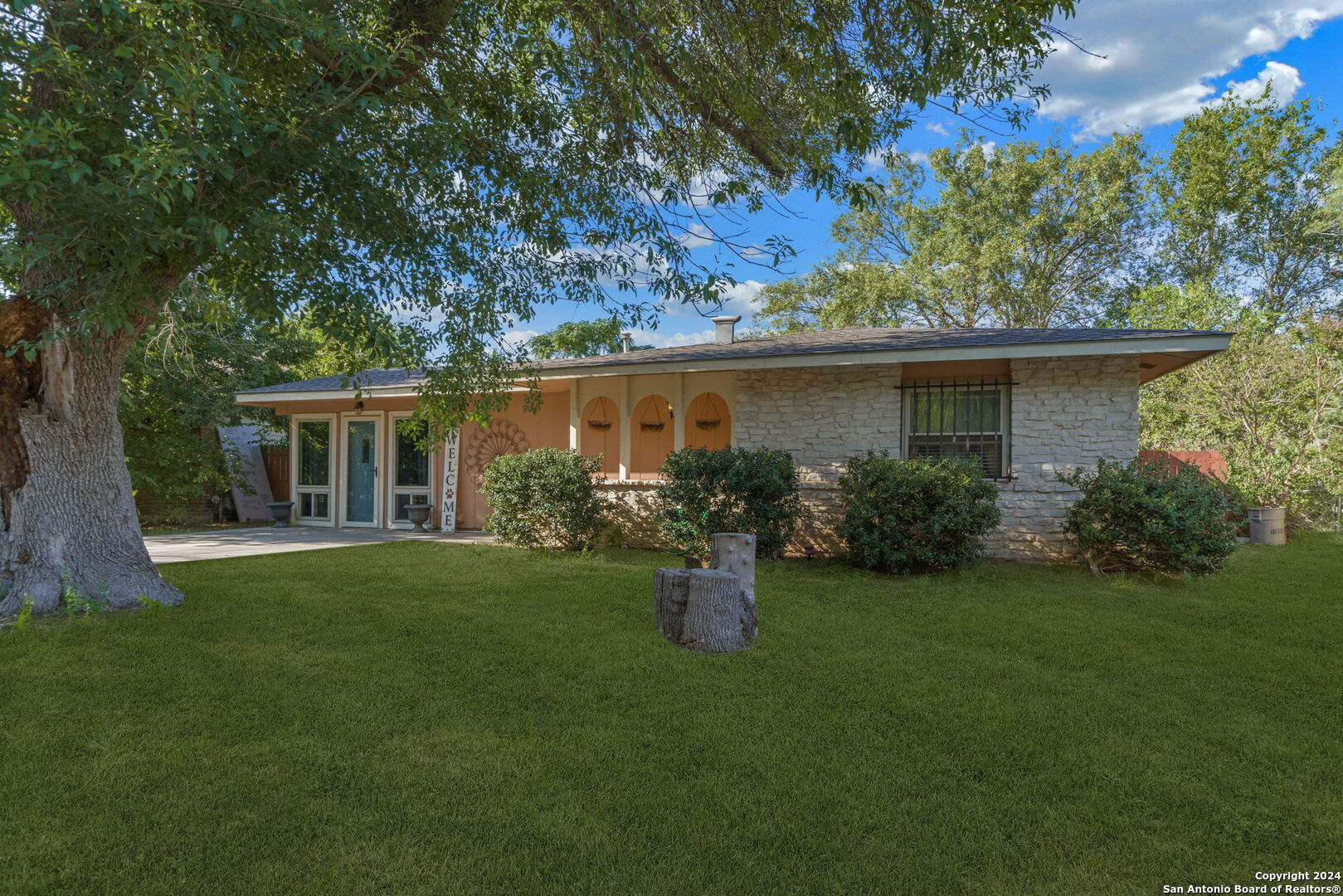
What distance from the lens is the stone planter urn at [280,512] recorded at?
12328mm

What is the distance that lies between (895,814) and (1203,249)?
77.6 feet

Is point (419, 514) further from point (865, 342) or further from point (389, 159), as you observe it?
point (389, 159)

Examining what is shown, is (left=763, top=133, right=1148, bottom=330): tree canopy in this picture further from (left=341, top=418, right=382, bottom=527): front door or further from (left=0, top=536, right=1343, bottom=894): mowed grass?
(left=0, top=536, right=1343, bottom=894): mowed grass

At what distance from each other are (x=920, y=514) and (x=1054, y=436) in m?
2.07

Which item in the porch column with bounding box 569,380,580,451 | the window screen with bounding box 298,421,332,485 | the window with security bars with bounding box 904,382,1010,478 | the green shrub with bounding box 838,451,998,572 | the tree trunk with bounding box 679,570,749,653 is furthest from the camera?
the window screen with bounding box 298,421,332,485

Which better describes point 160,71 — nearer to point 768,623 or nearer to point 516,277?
point 516,277

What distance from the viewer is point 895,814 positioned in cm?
250

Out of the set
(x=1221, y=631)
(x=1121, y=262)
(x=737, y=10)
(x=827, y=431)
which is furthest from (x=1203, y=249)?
(x=737, y=10)

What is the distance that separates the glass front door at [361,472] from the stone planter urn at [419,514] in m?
1.12

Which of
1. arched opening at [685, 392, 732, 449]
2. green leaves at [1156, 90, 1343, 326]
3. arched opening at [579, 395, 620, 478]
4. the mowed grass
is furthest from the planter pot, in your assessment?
arched opening at [579, 395, 620, 478]

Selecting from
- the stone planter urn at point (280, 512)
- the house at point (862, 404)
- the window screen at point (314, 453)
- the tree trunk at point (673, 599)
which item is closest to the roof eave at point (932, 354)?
the house at point (862, 404)

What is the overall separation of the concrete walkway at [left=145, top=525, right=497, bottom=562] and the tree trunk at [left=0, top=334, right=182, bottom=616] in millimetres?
2789

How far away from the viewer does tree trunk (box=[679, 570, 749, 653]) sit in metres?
4.57

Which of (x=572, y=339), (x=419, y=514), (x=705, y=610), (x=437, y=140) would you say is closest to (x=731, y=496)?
(x=705, y=610)
